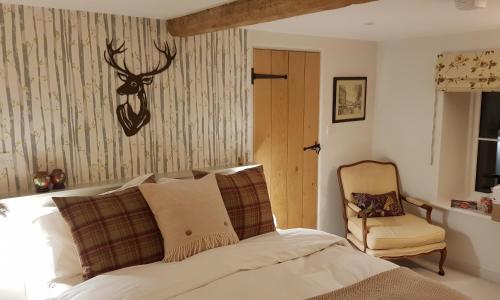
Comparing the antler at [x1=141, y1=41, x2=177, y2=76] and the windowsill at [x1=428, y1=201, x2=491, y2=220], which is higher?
the antler at [x1=141, y1=41, x2=177, y2=76]

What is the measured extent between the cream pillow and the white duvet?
0.07 metres

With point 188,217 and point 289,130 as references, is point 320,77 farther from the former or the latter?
point 188,217

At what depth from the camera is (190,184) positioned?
2.23 metres

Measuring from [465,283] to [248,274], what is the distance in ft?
7.91

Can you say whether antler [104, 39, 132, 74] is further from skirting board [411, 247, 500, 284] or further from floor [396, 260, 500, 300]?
skirting board [411, 247, 500, 284]

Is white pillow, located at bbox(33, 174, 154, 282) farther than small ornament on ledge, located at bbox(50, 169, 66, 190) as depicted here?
No

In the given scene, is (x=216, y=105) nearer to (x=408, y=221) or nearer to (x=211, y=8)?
(x=211, y=8)

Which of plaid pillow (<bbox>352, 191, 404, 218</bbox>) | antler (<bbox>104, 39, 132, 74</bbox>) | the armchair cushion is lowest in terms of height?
the armchair cushion

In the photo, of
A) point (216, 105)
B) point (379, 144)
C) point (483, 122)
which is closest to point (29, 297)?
point (216, 105)

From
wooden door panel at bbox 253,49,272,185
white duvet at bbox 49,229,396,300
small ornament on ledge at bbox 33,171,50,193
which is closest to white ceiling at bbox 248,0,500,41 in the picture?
wooden door panel at bbox 253,49,272,185

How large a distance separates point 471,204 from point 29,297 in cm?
347

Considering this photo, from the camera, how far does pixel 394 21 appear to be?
9.18 feet

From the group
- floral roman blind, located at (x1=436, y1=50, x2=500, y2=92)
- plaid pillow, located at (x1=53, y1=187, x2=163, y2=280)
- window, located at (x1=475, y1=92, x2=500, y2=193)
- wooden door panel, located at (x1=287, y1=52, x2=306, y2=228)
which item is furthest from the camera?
window, located at (x1=475, y1=92, x2=500, y2=193)

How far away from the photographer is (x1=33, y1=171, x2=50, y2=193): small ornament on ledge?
2.20m
